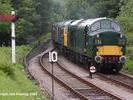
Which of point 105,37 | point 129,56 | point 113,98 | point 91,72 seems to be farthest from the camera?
point 129,56

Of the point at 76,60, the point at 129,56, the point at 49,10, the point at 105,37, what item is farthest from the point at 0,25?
the point at 49,10

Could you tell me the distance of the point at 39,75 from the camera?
1240 inches

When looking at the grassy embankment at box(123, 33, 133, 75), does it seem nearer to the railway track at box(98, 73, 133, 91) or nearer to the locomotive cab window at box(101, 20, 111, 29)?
the railway track at box(98, 73, 133, 91)

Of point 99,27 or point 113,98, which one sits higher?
point 99,27

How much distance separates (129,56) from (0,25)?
54.2ft

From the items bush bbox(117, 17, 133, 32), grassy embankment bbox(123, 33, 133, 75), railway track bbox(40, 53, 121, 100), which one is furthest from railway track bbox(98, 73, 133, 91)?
bush bbox(117, 17, 133, 32)

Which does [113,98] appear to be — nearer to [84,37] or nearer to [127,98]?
[127,98]

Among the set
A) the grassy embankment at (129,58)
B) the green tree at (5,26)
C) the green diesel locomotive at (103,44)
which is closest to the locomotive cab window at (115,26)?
the green diesel locomotive at (103,44)

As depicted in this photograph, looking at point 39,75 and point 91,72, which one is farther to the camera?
point 39,75

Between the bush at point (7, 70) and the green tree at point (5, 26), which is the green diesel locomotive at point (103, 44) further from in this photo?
the green tree at point (5, 26)

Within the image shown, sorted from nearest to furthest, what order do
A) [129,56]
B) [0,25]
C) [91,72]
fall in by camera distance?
[91,72] → [129,56] → [0,25]

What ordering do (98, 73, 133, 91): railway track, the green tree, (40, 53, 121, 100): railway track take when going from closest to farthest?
(40, 53, 121, 100): railway track, (98, 73, 133, 91): railway track, the green tree

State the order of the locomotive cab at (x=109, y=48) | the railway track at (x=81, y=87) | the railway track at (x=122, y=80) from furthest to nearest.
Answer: the locomotive cab at (x=109, y=48) → the railway track at (x=122, y=80) → the railway track at (x=81, y=87)

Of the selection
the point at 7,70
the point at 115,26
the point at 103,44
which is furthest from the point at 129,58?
the point at 7,70
